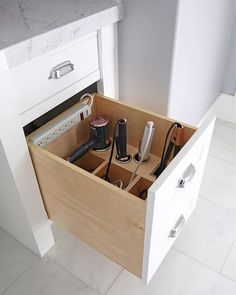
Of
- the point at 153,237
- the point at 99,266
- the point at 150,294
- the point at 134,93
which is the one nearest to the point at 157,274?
the point at 150,294

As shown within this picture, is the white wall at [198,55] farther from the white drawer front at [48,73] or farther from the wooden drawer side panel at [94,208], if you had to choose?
the wooden drawer side panel at [94,208]

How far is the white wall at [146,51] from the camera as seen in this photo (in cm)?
84

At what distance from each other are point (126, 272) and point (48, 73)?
0.67 m

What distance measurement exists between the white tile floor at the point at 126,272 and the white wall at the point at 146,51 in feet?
1.58

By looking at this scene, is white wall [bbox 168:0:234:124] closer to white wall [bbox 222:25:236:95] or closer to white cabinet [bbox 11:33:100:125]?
white wall [bbox 222:25:236:95]

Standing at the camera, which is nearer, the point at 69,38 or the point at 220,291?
the point at 69,38

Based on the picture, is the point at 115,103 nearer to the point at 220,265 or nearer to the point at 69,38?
the point at 69,38

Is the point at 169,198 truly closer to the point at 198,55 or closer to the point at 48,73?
the point at 48,73

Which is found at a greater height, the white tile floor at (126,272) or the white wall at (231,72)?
the white wall at (231,72)

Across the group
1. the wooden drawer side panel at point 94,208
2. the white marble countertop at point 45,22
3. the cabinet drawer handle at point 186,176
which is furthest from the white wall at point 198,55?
the wooden drawer side panel at point 94,208

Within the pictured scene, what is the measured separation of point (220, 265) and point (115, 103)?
0.64 m

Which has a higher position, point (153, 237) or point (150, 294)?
point (153, 237)

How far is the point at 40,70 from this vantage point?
0.74 m

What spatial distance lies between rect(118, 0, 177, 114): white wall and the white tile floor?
0.48 meters
